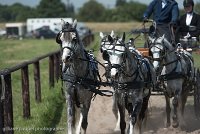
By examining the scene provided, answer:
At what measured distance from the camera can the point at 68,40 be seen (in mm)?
7391

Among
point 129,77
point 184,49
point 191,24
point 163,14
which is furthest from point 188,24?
point 129,77

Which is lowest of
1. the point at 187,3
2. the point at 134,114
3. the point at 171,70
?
the point at 134,114

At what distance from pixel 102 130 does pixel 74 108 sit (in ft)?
6.07

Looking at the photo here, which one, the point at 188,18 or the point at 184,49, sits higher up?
the point at 188,18

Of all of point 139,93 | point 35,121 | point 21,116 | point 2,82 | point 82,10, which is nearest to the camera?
point 2,82

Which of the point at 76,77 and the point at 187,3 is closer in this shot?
the point at 76,77

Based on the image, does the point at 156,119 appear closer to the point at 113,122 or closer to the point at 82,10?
the point at 113,122

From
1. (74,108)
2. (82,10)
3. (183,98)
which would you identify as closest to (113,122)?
(183,98)

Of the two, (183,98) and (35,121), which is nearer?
(35,121)

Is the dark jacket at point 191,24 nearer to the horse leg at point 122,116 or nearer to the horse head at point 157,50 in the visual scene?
the horse head at point 157,50

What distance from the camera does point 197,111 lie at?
10547mm

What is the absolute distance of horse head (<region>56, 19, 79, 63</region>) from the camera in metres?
7.24

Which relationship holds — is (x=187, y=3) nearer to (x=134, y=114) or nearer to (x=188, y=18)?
(x=188, y=18)

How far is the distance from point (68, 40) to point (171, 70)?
3088 mm
